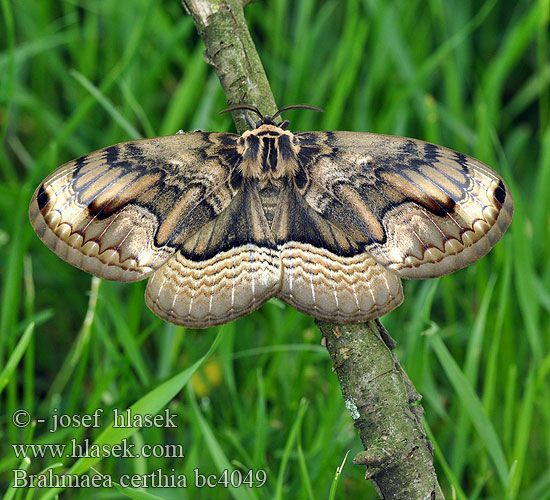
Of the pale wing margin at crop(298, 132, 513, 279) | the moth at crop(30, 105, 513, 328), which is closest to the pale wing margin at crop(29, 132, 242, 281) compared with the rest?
the moth at crop(30, 105, 513, 328)

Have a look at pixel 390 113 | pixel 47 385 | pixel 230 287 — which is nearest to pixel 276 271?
pixel 230 287

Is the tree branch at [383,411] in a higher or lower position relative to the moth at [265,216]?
lower

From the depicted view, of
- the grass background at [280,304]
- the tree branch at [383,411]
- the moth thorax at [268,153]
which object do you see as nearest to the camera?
the tree branch at [383,411]

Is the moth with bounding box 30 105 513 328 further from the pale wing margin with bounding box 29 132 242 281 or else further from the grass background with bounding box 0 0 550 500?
the grass background with bounding box 0 0 550 500

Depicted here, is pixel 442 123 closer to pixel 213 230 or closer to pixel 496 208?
pixel 496 208

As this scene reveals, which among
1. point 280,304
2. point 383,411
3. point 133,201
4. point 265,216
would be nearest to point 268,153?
point 265,216

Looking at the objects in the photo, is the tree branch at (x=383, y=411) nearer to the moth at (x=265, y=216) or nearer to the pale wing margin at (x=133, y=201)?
the moth at (x=265, y=216)

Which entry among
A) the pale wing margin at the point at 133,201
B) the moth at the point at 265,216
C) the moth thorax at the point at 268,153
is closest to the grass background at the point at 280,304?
the moth at the point at 265,216

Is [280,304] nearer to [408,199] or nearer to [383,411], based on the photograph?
[408,199]

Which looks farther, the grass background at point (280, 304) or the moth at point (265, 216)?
the grass background at point (280, 304)
